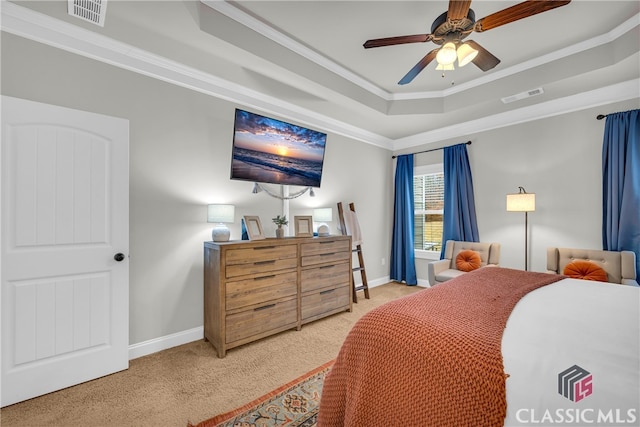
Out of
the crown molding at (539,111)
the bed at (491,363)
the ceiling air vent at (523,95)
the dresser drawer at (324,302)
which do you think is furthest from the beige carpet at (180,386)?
the crown molding at (539,111)

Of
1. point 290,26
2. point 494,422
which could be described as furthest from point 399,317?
point 290,26

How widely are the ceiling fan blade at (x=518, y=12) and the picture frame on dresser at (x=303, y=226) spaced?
234cm

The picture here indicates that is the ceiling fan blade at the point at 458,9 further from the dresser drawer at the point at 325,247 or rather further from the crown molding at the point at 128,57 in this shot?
the dresser drawer at the point at 325,247

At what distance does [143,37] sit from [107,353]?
2.48m

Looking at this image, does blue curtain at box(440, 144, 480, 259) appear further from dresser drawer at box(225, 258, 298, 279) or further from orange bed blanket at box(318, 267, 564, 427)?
orange bed blanket at box(318, 267, 564, 427)

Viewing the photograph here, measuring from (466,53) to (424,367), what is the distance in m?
2.05

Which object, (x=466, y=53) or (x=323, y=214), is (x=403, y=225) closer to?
(x=323, y=214)

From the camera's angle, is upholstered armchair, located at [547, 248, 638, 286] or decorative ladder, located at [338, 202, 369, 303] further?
decorative ladder, located at [338, 202, 369, 303]

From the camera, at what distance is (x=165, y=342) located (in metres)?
2.53

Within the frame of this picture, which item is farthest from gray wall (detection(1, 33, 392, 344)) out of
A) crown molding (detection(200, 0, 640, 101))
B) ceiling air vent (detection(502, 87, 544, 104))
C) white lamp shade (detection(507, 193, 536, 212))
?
ceiling air vent (detection(502, 87, 544, 104))

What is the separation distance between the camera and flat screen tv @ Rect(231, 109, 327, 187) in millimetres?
2932

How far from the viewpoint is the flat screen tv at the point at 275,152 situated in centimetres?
293

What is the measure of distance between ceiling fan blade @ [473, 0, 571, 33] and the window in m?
2.89

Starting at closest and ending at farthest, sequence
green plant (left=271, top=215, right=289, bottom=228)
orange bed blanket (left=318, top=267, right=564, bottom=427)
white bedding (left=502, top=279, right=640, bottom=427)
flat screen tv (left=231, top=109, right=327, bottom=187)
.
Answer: white bedding (left=502, top=279, right=640, bottom=427) < orange bed blanket (left=318, top=267, right=564, bottom=427) < flat screen tv (left=231, top=109, right=327, bottom=187) < green plant (left=271, top=215, right=289, bottom=228)
